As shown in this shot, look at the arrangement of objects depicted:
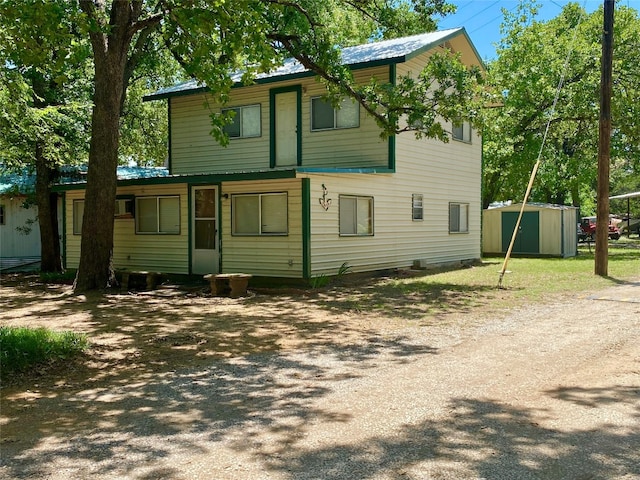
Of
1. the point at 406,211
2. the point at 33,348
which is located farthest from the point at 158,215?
the point at 33,348

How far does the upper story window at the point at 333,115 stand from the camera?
1691 centimetres

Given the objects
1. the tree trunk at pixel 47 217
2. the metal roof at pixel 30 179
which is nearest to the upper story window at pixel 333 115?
the metal roof at pixel 30 179

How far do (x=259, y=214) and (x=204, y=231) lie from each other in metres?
1.99

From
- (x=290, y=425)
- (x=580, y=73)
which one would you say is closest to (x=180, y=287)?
→ (x=290, y=425)

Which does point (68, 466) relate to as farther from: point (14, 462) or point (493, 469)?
point (493, 469)

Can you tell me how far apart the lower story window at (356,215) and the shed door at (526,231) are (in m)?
10.8

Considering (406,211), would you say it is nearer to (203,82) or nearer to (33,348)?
(203,82)

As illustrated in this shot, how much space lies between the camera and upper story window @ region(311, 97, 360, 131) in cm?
1691

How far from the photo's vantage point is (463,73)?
13766 mm

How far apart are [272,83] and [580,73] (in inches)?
587

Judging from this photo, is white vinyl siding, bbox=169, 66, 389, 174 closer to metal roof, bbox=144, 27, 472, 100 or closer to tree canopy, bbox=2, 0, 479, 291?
metal roof, bbox=144, 27, 472, 100

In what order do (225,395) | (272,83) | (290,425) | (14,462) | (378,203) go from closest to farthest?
(14,462) → (290,425) → (225,395) → (378,203) → (272,83)

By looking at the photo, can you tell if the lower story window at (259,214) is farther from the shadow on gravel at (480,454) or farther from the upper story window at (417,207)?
the shadow on gravel at (480,454)

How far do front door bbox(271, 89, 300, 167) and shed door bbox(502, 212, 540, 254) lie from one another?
11324mm
